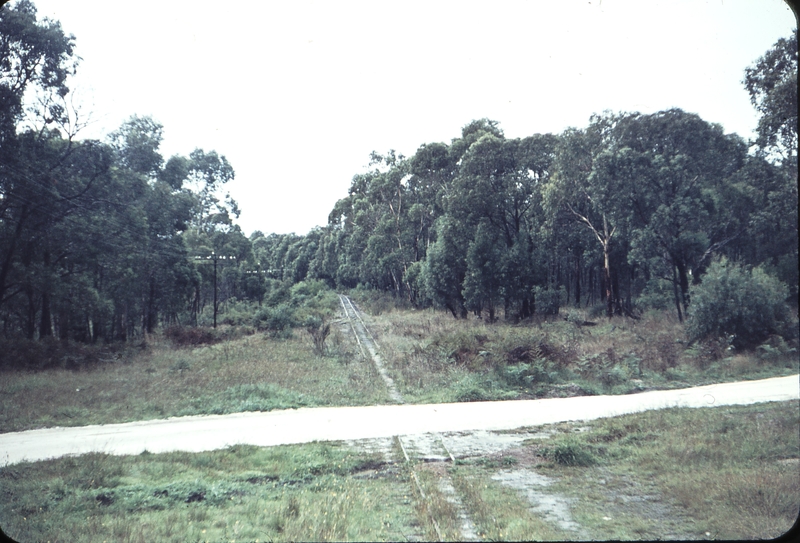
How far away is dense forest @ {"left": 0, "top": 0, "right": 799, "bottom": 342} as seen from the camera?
1211cm

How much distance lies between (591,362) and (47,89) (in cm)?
1762

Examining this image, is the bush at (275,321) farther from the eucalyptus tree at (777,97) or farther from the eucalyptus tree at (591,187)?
the eucalyptus tree at (777,97)

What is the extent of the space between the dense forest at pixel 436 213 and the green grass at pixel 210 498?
6543 millimetres

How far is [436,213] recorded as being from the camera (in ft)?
97.3

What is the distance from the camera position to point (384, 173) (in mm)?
27734

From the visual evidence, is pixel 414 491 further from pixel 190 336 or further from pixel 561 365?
pixel 190 336

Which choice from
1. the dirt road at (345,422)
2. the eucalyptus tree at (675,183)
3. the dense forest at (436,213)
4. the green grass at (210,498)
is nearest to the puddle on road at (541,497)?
the green grass at (210,498)

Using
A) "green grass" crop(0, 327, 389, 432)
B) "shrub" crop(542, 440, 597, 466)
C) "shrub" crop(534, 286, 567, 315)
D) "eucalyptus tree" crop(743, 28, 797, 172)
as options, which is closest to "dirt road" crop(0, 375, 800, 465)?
"green grass" crop(0, 327, 389, 432)

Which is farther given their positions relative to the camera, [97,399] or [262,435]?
[97,399]

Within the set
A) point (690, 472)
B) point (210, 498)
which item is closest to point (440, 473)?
point (210, 498)

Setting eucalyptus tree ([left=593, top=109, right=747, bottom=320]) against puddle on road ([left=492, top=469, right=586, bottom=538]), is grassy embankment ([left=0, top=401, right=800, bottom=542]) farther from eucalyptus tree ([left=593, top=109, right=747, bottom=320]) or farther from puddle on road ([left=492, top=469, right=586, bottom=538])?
eucalyptus tree ([left=593, top=109, right=747, bottom=320])

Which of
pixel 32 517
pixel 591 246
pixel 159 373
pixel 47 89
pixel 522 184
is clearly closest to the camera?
pixel 32 517

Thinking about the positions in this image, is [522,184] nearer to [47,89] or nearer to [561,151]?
[561,151]

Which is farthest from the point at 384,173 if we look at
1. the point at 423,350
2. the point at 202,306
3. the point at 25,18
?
the point at 202,306
